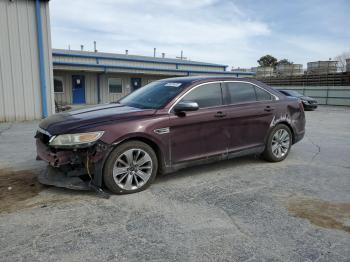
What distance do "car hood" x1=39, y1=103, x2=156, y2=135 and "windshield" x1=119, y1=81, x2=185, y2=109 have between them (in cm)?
24

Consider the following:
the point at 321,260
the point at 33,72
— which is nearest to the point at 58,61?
the point at 33,72

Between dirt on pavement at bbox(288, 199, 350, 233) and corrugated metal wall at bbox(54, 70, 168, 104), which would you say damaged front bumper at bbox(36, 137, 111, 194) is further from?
corrugated metal wall at bbox(54, 70, 168, 104)

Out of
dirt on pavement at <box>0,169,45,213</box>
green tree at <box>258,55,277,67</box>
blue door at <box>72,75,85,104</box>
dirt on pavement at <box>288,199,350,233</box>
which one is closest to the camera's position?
dirt on pavement at <box>288,199,350,233</box>

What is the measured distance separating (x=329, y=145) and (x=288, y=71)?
33.7 metres

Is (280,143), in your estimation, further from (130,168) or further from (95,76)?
(95,76)

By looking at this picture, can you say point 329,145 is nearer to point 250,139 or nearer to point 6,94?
point 250,139

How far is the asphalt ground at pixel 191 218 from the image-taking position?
2.78 metres

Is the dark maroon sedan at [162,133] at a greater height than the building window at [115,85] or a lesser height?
lesser

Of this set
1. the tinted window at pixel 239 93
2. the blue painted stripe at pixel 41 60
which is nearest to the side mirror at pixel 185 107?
the tinted window at pixel 239 93

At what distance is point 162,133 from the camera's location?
4328 millimetres

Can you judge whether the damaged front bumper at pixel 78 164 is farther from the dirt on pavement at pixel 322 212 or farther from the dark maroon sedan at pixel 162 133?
the dirt on pavement at pixel 322 212

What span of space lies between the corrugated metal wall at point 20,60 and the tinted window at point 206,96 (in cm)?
900

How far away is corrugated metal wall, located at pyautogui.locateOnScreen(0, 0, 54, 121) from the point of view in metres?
11.1

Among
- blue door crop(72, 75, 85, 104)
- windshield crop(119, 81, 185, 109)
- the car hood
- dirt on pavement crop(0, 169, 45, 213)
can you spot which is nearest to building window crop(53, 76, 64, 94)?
blue door crop(72, 75, 85, 104)
